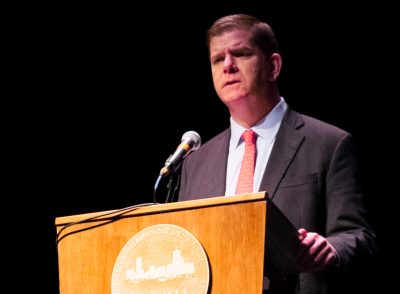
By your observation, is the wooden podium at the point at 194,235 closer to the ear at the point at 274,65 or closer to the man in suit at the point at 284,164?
the man in suit at the point at 284,164

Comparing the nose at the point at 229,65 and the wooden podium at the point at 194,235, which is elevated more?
the nose at the point at 229,65

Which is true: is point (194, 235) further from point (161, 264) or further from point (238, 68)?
point (238, 68)

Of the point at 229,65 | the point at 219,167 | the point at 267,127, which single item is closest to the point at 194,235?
the point at 219,167

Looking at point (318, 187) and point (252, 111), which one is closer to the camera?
point (318, 187)

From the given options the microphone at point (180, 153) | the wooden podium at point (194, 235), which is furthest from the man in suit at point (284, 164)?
the microphone at point (180, 153)

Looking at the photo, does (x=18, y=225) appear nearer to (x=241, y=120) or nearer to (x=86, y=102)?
(x=86, y=102)

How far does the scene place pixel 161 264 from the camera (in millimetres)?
1881

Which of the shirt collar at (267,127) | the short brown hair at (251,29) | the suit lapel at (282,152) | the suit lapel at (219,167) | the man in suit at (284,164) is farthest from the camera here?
the short brown hair at (251,29)

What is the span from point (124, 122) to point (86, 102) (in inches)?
11.6

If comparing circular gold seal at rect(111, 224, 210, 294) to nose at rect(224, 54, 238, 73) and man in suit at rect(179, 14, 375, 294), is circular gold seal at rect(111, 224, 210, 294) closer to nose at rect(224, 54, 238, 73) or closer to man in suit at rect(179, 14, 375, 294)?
man in suit at rect(179, 14, 375, 294)

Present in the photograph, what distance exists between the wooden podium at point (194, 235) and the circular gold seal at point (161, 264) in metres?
0.02

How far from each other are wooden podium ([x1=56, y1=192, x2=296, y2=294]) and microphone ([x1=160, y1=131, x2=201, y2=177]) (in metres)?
0.35

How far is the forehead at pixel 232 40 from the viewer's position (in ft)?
10.1

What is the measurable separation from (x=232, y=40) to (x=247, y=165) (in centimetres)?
69
